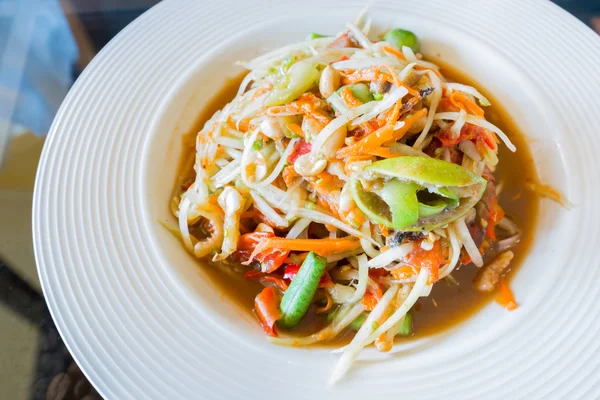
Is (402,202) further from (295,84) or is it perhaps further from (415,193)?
(295,84)

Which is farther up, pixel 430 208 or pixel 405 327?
pixel 430 208

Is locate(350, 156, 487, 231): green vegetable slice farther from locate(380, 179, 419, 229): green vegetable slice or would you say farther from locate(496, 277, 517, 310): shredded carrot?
locate(496, 277, 517, 310): shredded carrot

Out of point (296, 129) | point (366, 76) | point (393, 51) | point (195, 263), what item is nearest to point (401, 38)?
point (393, 51)

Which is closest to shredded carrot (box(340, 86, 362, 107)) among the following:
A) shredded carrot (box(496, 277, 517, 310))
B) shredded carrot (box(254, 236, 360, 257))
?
shredded carrot (box(254, 236, 360, 257))

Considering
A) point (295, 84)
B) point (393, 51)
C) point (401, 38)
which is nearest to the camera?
point (295, 84)

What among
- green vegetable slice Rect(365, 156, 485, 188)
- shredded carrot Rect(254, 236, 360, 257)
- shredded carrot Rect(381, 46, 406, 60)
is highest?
shredded carrot Rect(381, 46, 406, 60)

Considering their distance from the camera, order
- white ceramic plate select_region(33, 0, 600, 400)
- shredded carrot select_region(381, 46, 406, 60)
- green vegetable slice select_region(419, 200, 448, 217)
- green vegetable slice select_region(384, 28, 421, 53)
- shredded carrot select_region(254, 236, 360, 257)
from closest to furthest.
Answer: white ceramic plate select_region(33, 0, 600, 400) < green vegetable slice select_region(419, 200, 448, 217) < shredded carrot select_region(254, 236, 360, 257) < shredded carrot select_region(381, 46, 406, 60) < green vegetable slice select_region(384, 28, 421, 53)

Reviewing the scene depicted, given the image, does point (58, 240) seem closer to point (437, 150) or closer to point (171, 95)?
point (171, 95)
